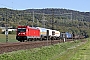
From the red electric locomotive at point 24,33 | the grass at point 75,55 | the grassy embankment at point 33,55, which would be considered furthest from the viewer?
the red electric locomotive at point 24,33

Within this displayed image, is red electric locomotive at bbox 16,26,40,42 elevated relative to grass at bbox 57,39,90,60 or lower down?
elevated

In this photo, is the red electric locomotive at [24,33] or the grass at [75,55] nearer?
the grass at [75,55]

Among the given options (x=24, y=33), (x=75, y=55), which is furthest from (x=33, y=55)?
(x=24, y=33)

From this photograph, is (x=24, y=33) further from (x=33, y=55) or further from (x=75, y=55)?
(x=33, y=55)

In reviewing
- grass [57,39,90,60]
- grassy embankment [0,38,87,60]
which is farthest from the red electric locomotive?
grassy embankment [0,38,87,60]

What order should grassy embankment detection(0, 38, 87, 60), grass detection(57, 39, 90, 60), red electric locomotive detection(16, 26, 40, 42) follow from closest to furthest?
grassy embankment detection(0, 38, 87, 60) → grass detection(57, 39, 90, 60) → red electric locomotive detection(16, 26, 40, 42)

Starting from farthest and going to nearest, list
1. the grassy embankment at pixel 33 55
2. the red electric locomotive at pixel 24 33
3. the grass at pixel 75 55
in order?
the red electric locomotive at pixel 24 33
the grass at pixel 75 55
the grassy embankment at pixel 33 55

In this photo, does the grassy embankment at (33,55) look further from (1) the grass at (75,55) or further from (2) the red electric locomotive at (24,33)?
(2) the red electric locomotive at (24,33)

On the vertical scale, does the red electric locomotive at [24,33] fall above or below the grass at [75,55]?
above

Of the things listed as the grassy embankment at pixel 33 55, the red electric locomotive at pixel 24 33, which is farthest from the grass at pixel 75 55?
the red electric locomotive at pixel 24 33

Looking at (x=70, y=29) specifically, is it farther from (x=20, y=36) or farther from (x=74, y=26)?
(x=20, y=36)

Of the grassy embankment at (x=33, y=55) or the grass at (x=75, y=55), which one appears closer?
the grassy embankment at (x=33, y=55)

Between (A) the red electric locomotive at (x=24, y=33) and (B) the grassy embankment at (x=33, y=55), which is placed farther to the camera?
(A) the red electric locomotive at (x=24, y=33)

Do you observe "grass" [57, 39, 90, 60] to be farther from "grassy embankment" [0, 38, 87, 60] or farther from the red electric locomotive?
the red electric locomotive
